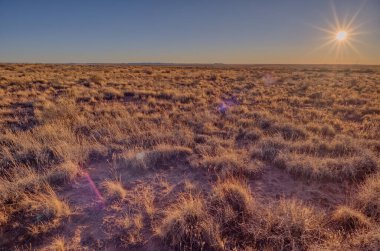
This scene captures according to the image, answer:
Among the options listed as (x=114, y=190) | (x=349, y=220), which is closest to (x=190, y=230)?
(x=114, y=190)

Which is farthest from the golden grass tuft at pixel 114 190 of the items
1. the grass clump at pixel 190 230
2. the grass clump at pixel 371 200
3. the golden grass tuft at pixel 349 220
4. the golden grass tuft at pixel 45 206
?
the grass clump at pixel 371 200

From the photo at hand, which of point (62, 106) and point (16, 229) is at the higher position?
point (62, 106)

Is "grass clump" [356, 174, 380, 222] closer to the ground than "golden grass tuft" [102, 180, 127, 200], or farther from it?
farther from it

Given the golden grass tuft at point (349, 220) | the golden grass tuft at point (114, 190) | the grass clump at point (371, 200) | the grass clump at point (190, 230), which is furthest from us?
the golden grass tuft at point (114, 190)

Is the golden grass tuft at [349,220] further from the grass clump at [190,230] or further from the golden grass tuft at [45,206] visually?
the golden grass tuft at [45,206]

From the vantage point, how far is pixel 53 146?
5.62 meters

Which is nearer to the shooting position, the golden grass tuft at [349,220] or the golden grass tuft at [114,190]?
the golden grass tuft at [349,220]

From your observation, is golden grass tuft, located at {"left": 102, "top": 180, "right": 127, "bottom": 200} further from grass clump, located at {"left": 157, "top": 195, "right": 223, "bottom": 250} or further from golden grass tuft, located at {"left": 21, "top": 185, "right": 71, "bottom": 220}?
grass clump, located at {"left": 157, "top": 195, "right": 223, "bottom": 250}

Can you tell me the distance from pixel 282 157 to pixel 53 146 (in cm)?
533

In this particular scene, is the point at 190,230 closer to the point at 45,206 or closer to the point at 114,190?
the point at 114,190

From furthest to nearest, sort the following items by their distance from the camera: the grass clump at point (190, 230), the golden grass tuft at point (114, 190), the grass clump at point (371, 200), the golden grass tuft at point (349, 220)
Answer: the golden grass tuft at point (114, 190) < the grass clump at point (371, 200) < the golden grass tuft at point (349, 220) < the grass clump at point (190, 230)

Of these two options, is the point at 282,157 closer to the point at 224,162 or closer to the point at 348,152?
the point at 224,162

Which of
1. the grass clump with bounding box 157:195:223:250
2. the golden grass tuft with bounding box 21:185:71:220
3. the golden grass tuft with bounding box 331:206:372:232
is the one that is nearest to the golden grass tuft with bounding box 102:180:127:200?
the golden grass tuft with bounding box 21:185:71:220

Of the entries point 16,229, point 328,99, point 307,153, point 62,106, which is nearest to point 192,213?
point 16,229
